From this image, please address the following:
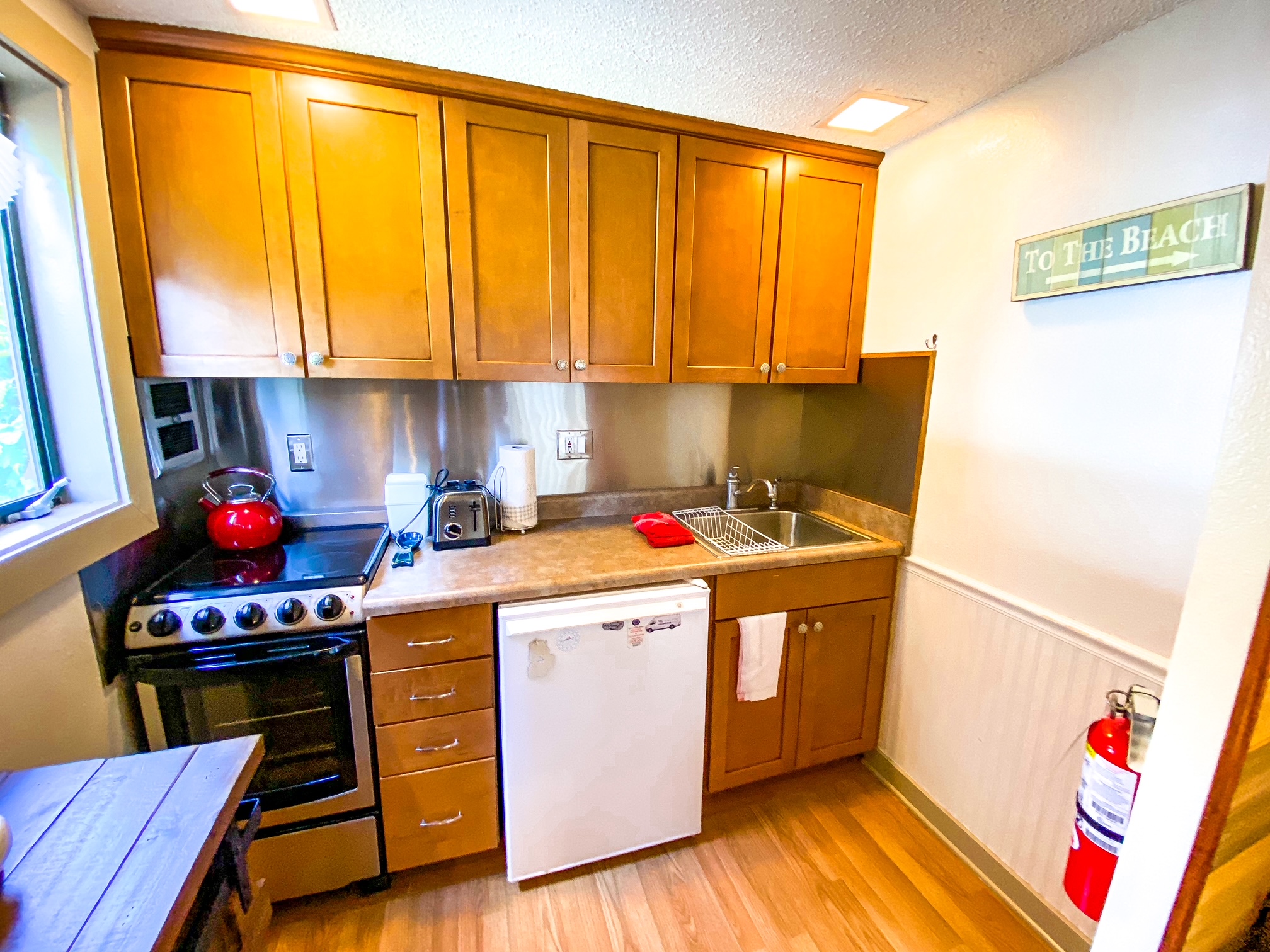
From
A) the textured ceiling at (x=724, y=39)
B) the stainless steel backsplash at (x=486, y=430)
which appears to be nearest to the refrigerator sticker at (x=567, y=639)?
the stainless steel backsplash at (x=486, y=430)

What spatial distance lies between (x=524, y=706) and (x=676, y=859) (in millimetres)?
803

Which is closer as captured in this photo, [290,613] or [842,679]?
[290,613]

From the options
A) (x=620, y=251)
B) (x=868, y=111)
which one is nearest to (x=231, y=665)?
(x=620, y=251)

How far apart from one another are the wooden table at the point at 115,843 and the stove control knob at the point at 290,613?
0.45 meters

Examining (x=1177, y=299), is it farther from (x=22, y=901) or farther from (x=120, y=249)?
(x=120, y=249)

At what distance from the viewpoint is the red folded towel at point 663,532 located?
1777 millimetres

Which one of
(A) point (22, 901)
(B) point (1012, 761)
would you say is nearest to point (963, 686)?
(B) point (1012, 761)

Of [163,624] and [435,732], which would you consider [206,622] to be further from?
[435,732]

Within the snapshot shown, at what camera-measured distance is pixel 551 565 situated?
5.18ft

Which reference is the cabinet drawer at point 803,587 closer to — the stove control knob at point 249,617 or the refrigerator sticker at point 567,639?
the refrigerator sticker at point 567,639

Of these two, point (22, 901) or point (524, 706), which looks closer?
point (22, 901)

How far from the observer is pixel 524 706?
1422 mm

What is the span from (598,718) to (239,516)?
1297 mm

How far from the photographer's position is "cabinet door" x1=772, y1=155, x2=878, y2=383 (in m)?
1.85
